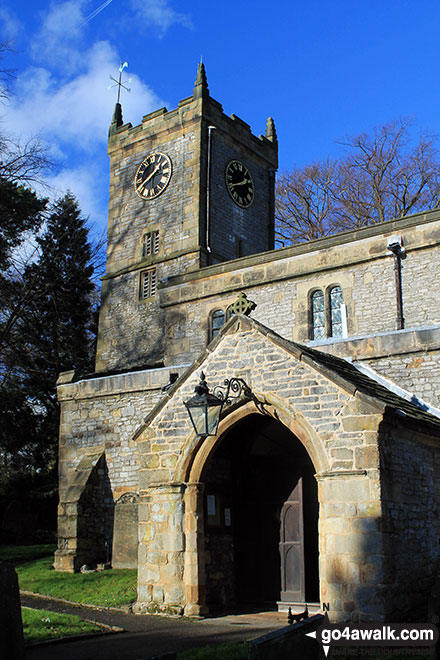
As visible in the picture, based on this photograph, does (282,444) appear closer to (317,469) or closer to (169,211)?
(317,469)

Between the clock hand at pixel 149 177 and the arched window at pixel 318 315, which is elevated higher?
the clock hand at pixel 149 177

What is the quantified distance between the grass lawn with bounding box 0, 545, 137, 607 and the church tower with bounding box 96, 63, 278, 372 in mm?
10491

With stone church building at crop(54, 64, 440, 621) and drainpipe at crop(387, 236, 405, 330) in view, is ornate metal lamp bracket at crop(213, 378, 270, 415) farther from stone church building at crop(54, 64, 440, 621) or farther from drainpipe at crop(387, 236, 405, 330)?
drainpipe at crop(387, 236, 405, 330)

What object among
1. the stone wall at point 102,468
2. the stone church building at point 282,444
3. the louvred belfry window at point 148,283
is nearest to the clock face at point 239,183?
the louvred belfry window at point 148,283

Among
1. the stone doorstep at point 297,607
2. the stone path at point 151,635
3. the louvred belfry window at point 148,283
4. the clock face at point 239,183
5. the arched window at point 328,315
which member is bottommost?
the stone path at point 151,635


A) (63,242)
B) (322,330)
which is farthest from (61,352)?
(322,330)

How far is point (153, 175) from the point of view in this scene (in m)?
29.5

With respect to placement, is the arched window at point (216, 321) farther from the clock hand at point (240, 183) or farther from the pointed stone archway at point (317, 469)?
the pointed stone archway at point (317, 469)

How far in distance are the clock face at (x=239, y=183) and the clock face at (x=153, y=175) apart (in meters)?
2.57

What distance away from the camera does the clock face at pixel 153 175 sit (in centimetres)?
2905

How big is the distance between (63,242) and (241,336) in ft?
71.5

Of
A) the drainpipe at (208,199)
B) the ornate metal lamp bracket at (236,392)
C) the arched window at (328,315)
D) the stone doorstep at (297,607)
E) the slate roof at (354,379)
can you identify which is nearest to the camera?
the slate roof at (354,379)

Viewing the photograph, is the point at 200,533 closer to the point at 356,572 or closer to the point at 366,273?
the point at 356,572

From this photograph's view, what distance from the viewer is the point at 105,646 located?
9016 millimetres
